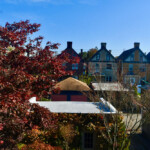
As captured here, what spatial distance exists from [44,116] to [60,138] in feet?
11.9

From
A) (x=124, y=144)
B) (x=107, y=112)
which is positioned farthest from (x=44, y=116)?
(x=124, y=144)

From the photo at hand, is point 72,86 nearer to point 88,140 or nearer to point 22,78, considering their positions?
point 88,140

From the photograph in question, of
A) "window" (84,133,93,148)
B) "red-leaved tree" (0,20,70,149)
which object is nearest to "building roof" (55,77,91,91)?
"window" (84,133,93,148)

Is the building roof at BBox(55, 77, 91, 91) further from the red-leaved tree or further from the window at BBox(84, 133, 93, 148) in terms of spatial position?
the red-leaved tree

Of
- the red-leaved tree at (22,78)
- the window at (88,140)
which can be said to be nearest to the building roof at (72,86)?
the window at (88,140)

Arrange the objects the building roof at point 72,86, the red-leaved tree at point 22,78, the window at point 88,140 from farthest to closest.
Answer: the building roof at point 72,86 < the window at point 88,140 < the red-leaved tree at point 22,78

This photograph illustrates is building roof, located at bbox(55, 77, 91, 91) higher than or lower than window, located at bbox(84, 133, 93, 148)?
higher

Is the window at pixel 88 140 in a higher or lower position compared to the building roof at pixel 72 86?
lower

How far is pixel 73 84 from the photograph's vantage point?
20.2 m

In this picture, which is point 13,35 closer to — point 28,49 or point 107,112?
point 28,49

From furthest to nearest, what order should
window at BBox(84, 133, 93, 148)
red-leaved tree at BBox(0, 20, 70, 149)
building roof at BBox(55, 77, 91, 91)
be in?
building roof at BBox(55, 77, 91, 91), window at BBox(84, 133, 93, 148), red-leaved tree at BBox(0, 20, 70, 149)

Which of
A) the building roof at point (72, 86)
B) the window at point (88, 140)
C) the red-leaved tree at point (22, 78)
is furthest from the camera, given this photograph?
the building roof at point (72, 86)

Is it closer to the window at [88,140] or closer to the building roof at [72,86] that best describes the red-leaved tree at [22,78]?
the window at [88,140]

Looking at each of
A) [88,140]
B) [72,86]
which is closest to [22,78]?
[88,140]
